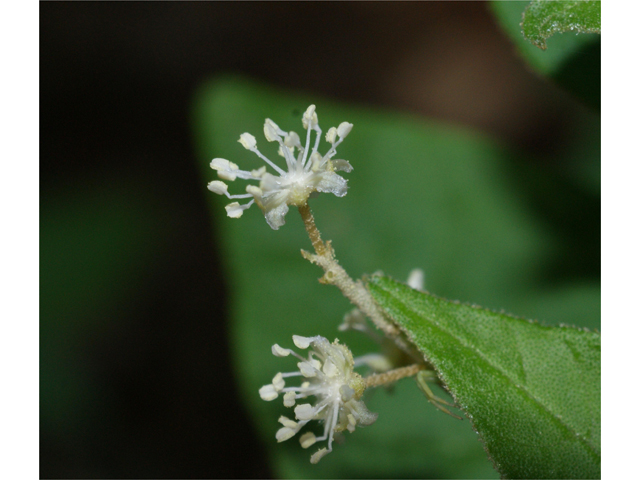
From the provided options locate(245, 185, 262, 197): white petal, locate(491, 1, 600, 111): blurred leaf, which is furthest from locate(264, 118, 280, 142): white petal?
locate(491, 1, 600, 111): blurred leaf

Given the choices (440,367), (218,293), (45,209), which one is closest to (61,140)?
(45,209)

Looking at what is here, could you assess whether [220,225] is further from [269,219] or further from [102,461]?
[102,461]

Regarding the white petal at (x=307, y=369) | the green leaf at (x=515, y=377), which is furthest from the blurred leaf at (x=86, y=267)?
the green leaf at (x=515, y=377)

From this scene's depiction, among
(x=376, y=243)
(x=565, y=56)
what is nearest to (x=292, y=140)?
(x=565, y=56)

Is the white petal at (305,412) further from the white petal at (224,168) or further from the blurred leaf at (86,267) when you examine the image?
the blurred leaf at (86,267)

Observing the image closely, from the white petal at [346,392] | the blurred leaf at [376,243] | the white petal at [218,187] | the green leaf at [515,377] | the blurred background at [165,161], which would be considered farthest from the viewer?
the blurred background at [165,161]

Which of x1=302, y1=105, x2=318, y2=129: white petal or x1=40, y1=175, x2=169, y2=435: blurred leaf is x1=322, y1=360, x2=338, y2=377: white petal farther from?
x1=40, y1=175, x2=169, y2=435: blurred leaf

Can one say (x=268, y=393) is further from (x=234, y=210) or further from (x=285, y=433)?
(x=234, y=210)
